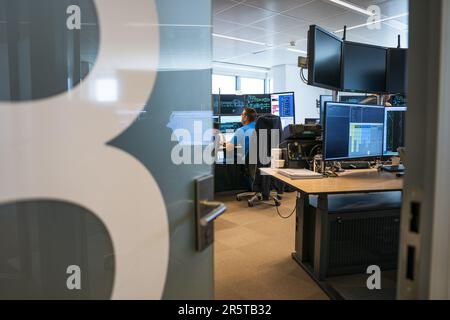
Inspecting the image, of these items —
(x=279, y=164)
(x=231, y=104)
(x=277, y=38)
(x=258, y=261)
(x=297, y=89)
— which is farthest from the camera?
(x=297, y=89)

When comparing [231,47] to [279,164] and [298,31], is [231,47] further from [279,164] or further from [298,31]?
[279,164]

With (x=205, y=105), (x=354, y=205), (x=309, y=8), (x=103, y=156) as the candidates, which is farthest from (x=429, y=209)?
(x=309, y=8)

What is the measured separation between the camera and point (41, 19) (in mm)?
1000

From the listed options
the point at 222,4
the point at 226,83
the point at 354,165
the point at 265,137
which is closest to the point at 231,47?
the point at 226,83

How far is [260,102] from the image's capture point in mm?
5844

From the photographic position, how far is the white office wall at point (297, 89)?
891 cm

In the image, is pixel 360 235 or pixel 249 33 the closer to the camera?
pixel 360 235

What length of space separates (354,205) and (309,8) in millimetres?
3690

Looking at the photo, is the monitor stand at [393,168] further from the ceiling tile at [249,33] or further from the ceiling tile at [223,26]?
the ceiling tile at [249,33]

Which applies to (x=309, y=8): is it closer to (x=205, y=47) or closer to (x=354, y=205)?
(x=354, y=205)

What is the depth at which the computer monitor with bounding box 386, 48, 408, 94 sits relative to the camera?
2641 mm

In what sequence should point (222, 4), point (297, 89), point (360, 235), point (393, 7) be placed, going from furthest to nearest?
point (297, 89), point (393, 7), point (222, 4), point (360, 235)

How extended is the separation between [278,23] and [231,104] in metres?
1.65

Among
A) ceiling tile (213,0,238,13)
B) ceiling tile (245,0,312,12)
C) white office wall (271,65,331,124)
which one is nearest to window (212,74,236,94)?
white office wall (271,65,331,124)
